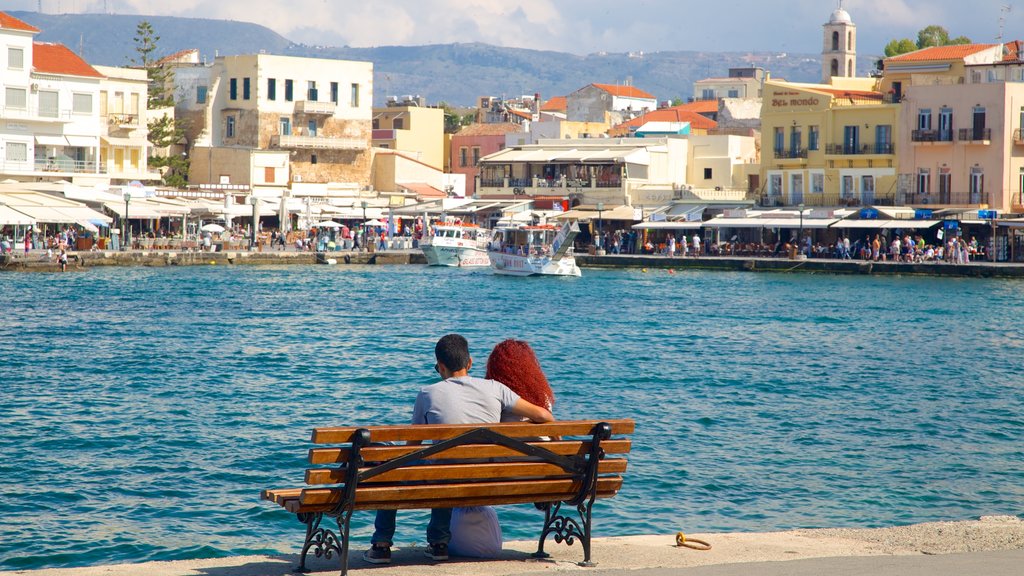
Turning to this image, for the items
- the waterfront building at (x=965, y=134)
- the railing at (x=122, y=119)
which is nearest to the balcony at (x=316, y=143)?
the railing at (x=122, y=119)

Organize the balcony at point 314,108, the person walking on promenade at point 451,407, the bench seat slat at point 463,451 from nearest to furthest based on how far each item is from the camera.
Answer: the bench seat slat at point 463,451 → the person walking on promenade at point 451,407 → the balcony at point 314,108

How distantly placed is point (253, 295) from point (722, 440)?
26.7 meters

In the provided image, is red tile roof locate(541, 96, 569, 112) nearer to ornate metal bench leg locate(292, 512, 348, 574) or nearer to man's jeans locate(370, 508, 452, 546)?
man's jeans locate(370, 508, 452, 546)

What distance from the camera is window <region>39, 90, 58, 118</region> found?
5625cm

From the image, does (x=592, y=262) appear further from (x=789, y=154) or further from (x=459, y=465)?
(x=459, y=465)

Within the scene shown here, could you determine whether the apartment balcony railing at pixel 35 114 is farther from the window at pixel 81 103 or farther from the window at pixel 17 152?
the window at pixel 17 152

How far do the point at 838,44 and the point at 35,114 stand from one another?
4937 cm

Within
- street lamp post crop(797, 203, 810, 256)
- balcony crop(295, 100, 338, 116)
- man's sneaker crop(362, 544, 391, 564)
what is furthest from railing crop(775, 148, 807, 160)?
man's sneaker crop(362, 544, 391, 564)

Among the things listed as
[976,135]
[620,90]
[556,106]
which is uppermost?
[620,90]

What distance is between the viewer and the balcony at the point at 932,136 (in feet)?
175

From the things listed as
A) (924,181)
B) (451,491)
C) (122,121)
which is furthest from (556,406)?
(122,121)

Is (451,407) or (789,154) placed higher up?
(789,154)

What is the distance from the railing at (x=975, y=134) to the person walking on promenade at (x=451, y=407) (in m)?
49.2

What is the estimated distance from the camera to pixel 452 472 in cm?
681
